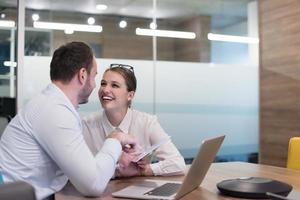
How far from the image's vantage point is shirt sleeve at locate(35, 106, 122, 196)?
4.49 ft

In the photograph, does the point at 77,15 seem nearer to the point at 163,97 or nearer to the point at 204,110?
the point at 163,97

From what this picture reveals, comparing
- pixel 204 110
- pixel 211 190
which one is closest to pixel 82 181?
pixel 211 190

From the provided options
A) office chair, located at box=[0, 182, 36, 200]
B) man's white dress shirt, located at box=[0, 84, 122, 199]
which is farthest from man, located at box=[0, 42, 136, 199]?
office chair, located at box=[0, 182, 36, 200]

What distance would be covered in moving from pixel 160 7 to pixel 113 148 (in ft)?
9.31

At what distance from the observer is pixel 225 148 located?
4305mm

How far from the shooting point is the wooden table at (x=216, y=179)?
1.43 m

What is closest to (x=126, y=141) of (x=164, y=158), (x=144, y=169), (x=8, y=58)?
(x=144, y=169)

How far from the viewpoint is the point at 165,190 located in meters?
1.46

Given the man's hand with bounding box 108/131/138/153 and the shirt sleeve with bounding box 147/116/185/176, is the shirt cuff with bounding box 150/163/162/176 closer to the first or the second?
the shirt sleeve with bounding box 147/116/185/176

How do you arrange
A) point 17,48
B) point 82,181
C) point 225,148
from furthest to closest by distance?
1. point 225,148
2. point 17,48
3. point 82,181

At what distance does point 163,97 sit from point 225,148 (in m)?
0.96

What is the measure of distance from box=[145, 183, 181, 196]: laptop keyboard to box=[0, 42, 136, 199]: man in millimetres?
183

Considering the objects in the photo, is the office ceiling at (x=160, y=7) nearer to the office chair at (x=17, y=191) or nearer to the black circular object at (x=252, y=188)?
the black circular object at (x=252, y=188)

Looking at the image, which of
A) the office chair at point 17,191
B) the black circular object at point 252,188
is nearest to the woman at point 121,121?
the black circular object at point 252,188
